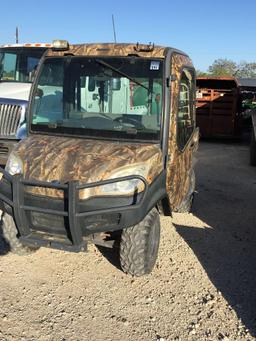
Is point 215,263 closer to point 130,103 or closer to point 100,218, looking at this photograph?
point 100,218

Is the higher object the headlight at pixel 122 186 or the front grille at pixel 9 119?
the front grille at pixel 9 119

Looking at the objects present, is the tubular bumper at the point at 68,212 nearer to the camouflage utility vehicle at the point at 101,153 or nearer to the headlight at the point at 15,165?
the camouflage utility vehicle at the point at 101,153

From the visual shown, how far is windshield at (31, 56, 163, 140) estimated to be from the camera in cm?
425

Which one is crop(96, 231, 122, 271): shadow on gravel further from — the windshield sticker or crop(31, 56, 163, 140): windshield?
the windshield sticker

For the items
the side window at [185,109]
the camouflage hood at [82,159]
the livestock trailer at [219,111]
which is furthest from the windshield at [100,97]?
the livestock trailer at [219,111]

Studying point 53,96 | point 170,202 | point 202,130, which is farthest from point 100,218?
point 202,130

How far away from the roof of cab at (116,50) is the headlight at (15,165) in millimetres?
1214

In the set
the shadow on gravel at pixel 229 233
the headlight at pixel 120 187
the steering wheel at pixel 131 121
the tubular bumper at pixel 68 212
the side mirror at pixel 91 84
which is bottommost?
the shadow on gravel at pixel 229 233

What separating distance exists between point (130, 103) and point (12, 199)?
1462 mm

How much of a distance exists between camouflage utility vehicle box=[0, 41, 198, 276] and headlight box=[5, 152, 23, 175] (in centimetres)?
1

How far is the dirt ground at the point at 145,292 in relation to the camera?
3.41 metres

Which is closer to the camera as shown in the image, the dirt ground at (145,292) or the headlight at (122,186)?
the dirt ground at (145,292)

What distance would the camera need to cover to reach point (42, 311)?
12.0ft

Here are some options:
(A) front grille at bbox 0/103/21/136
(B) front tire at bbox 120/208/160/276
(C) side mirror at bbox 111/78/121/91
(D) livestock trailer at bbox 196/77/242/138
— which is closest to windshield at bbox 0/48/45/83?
(A) front grille at bbox 0/103/21/136
